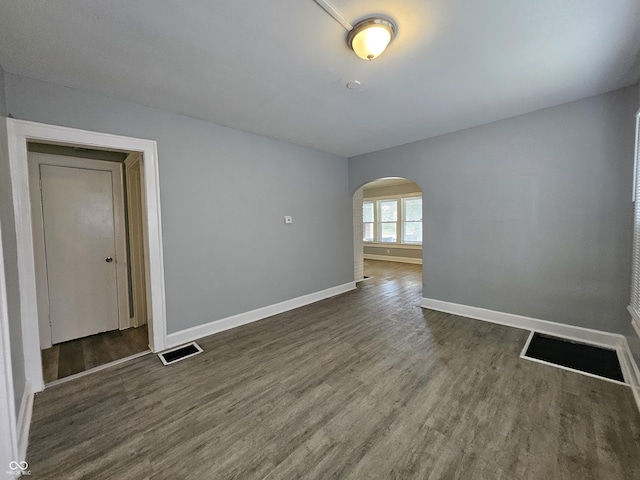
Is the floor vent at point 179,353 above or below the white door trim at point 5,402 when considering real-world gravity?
below

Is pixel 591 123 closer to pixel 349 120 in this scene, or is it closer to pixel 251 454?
pixel 349 120

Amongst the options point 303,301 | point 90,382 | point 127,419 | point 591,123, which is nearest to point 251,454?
point 127,419

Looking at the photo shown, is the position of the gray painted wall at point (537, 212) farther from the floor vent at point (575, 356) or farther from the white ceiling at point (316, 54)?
the white ceiling at point (316, 54)

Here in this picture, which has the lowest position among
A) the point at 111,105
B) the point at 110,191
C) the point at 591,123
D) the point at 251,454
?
the point at 251,454

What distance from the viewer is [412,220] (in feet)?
27.1

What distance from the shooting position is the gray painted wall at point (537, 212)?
2.60 metres

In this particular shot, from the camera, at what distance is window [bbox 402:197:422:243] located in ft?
26.7

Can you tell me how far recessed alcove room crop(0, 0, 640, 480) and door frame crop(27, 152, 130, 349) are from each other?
0.03 m

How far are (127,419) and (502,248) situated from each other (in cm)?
428

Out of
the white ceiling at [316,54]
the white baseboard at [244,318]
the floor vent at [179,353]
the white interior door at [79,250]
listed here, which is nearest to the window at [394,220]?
the white baseboard at [244,318]

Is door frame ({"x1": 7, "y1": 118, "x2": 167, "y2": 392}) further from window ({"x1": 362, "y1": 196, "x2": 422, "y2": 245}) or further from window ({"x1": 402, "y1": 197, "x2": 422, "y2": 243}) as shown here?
window ({"x1": 402, "y1": 197, "x2": 422, "y2": 243})

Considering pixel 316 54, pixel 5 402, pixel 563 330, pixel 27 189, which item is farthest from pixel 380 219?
pixel 5 402

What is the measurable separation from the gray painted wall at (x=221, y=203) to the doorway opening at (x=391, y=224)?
11.8 feet

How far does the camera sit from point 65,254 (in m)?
3.03
